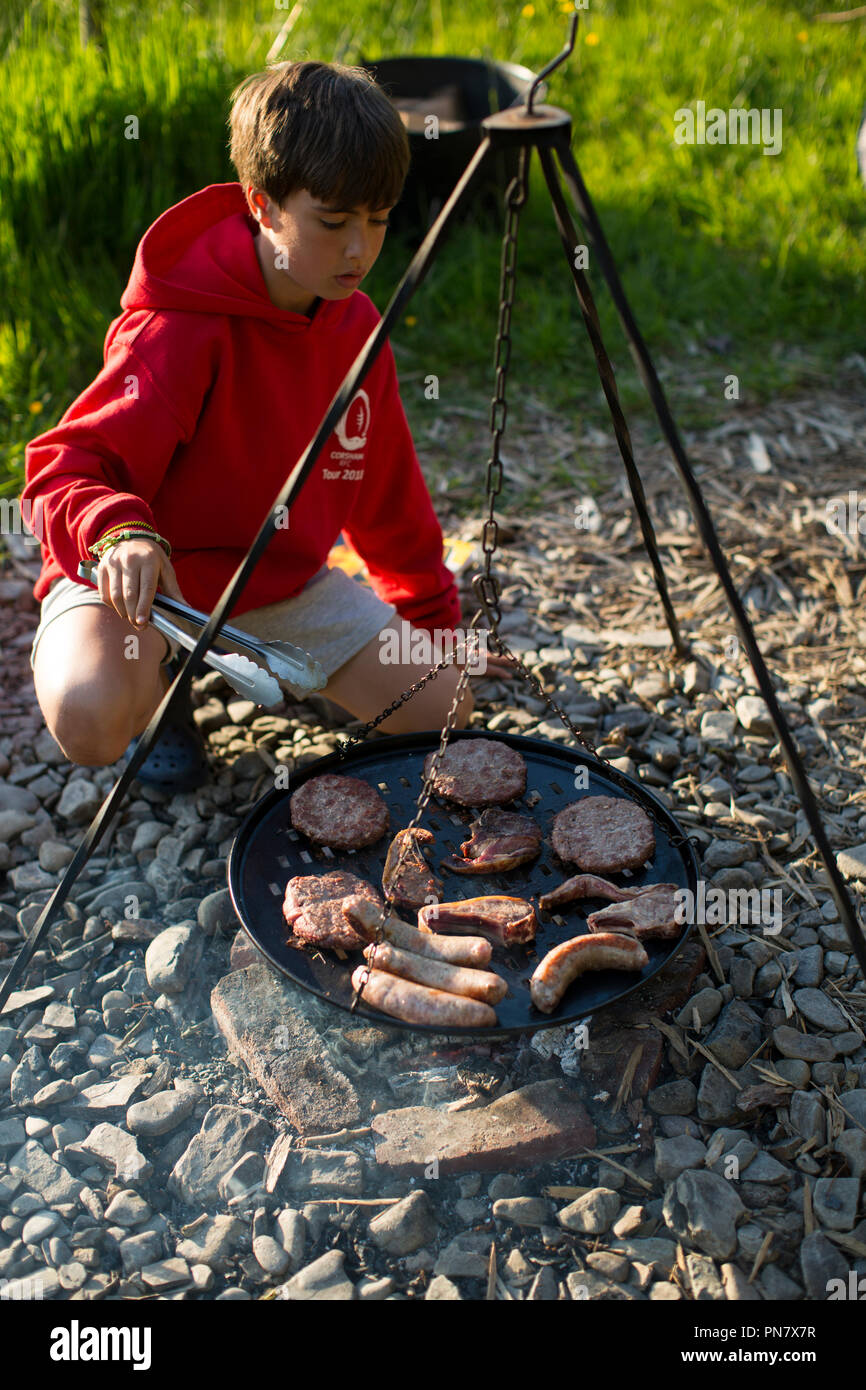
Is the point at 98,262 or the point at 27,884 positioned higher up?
the point at 98,262

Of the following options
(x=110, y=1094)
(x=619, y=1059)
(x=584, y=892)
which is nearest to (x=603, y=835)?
(x=584, y=892)

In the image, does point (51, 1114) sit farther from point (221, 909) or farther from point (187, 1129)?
point (221, 909)

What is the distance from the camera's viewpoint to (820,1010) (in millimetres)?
2385

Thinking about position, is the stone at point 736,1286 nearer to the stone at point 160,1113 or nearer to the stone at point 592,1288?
the stone at point 592,1288

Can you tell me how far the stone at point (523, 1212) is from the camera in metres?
2.00

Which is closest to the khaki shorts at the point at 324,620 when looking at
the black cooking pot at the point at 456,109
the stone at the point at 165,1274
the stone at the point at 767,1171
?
the stone at the point at 165,1274

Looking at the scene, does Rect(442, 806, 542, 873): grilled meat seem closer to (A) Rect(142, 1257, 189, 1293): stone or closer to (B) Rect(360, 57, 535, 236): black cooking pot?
(A) Rect(142, 1257, 189, 1293): stone

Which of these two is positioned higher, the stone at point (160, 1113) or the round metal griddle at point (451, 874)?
the round metal griddle at point (451, 874)

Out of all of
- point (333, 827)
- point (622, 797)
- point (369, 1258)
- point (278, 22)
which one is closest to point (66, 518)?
point (333, 827)

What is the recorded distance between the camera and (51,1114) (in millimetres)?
2205

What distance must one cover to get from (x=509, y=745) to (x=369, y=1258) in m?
1.19

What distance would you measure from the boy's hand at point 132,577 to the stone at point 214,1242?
110cm

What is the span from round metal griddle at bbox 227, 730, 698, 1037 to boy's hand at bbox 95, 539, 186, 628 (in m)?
0.56

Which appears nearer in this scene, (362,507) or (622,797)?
(622,797)
